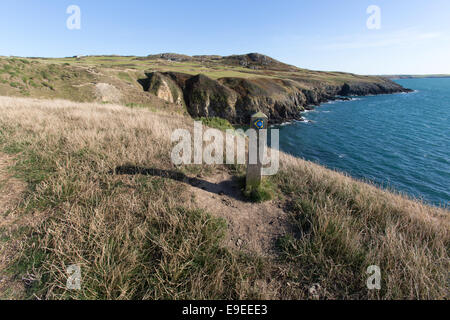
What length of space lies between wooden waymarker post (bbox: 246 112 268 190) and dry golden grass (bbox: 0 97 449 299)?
2.92ft

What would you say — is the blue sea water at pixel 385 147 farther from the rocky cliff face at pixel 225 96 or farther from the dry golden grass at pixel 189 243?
the dry golden grass at pixel 189 243

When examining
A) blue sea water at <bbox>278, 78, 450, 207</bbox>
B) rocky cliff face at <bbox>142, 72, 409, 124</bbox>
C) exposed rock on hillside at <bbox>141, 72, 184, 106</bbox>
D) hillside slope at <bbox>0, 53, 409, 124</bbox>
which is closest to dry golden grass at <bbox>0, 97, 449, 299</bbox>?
blue sea water at <bbox>278, 78, 450, 207</bbox>

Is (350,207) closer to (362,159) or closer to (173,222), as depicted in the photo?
(173,222)

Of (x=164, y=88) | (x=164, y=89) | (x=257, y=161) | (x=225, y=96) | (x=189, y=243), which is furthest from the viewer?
(x=225, y=96)

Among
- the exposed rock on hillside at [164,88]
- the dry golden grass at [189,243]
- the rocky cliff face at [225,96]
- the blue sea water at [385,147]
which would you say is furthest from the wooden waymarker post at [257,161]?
the exposed rock on hillside at [164,88]

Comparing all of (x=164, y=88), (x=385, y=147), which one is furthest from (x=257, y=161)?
(x=164, y=88)

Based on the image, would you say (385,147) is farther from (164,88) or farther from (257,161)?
(164,88)

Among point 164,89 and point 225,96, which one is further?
point 225,96

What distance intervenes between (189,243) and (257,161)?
2562 millimetres

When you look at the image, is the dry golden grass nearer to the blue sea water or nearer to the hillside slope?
the blue sea water

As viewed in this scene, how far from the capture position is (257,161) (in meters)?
4.59

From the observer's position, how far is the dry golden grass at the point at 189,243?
2508 millimetres
